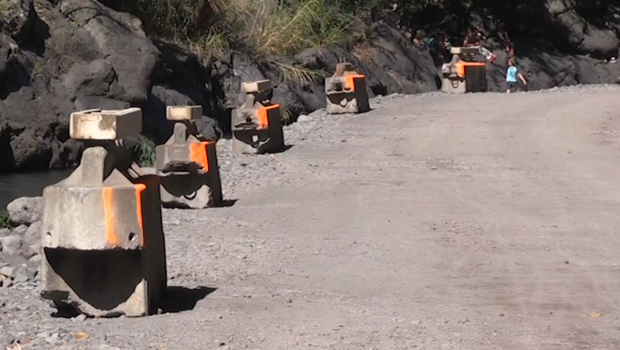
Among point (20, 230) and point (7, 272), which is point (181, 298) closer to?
point (7, 272)

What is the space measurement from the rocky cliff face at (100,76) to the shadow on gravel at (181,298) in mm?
11798

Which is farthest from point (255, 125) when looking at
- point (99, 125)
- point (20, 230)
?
point (99, 125)

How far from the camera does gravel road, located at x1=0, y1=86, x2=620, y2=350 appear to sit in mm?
7113

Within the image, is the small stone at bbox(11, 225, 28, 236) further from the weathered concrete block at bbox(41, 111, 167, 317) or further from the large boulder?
the large boulder

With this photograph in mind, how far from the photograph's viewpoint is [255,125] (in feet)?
55.6

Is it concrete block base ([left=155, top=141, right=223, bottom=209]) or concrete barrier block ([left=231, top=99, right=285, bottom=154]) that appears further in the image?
concrete barrier block ([left=231, top=99, right=285, bottom=154])

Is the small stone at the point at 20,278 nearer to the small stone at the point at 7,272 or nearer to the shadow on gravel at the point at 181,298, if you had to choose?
the small stone at the point at 7,272

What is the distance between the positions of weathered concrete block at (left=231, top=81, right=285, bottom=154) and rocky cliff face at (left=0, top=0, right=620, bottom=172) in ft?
14.3

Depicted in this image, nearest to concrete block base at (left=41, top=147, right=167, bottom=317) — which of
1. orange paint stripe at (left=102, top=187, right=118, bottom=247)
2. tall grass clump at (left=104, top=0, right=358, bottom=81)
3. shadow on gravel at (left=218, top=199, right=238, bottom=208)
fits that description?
orange paint stripe at (left=102, top=187, right=118, bottom=247)

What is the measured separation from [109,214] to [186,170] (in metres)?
5.19

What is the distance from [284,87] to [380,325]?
1884 cm

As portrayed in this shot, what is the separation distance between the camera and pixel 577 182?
554 inches

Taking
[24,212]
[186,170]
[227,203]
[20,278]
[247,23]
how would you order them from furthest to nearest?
[247,23], [227,203], [186,170], [24,212], [20,278]

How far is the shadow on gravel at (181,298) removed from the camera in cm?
777
